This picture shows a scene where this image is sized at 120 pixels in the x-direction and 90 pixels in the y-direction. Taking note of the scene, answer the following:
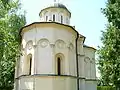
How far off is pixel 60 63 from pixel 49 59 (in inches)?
46.9

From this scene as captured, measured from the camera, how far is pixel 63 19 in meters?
22.5

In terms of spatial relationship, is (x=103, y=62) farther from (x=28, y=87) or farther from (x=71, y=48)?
(x=28, y=87)

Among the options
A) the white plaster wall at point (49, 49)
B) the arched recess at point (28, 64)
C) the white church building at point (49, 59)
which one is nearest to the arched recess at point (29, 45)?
the white church building at point (49, 59)

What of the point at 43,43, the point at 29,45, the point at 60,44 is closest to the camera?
the point at 43,43

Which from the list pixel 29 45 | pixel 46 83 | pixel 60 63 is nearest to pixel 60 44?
pixel 60 63

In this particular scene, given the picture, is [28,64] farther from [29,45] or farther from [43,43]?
[43,43]

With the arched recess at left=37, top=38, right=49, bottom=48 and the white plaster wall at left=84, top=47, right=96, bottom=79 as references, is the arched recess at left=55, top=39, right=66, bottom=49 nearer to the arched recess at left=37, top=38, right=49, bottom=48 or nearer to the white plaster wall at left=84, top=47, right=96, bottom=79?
the arched recess at left=37, top=38, right=49, bottom=48

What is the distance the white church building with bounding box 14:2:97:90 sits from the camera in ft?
50.4

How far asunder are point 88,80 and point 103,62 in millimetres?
8747

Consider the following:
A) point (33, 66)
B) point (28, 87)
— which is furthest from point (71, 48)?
point (28, 87)

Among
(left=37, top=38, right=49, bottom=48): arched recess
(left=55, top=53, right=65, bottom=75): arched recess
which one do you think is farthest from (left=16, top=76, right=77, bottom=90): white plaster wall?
(left=37, top=38, right=49, bottom=48): arched recess

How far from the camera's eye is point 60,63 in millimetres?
16453

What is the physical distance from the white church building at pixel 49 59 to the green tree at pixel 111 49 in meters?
3.90

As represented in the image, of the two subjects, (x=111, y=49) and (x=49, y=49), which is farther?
(x=49, y=49)
